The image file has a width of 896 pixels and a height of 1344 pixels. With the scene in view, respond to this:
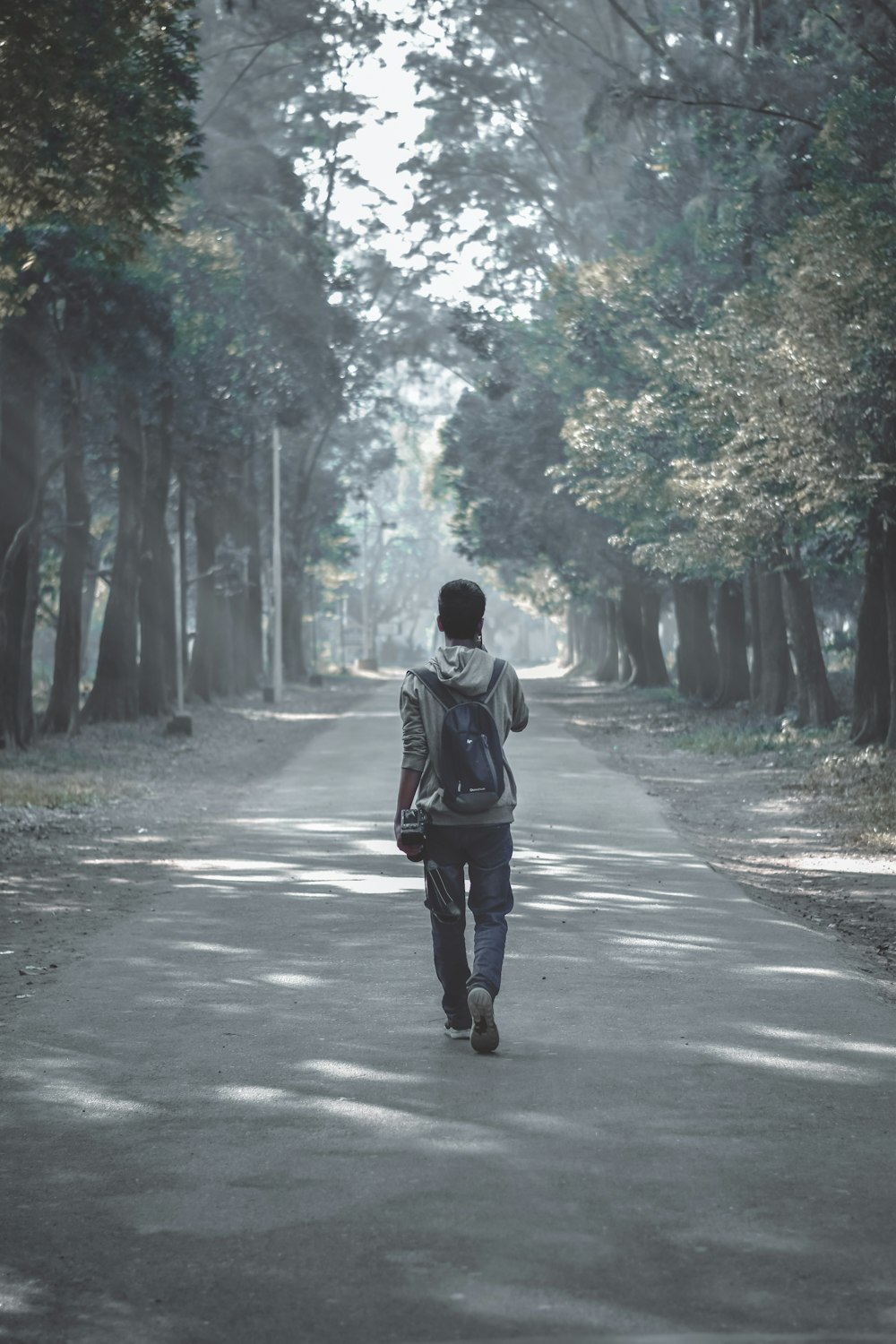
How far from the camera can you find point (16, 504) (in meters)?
Answer: 26.8

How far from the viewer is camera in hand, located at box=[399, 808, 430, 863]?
752 cm

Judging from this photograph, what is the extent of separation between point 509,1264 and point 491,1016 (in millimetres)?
2518

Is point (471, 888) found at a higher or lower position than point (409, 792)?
lower

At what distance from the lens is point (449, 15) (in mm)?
36562

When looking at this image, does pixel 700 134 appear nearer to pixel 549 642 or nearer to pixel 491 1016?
pixel 491 1016

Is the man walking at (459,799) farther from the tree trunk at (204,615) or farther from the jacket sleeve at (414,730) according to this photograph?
the tree trunk at (204,615)

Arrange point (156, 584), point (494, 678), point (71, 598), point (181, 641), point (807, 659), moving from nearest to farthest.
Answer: point (494, 678)
point (807, 659)
point (71, 598)
point (181, 641)
point (156, 584)

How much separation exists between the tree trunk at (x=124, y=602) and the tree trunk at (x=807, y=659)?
12653mm

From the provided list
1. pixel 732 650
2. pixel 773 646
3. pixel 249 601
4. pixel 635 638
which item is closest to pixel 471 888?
pixel 773 646

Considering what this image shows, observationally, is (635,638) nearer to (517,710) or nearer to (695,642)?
(695,642)

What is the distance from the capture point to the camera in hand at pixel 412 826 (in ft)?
24.7

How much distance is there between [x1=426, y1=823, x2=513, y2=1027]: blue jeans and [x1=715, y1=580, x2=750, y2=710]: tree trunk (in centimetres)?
3061

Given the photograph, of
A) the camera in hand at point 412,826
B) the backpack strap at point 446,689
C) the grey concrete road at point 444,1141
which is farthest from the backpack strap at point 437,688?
the grey concrete road at point 444,1141

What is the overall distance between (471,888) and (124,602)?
2822 centimetres
